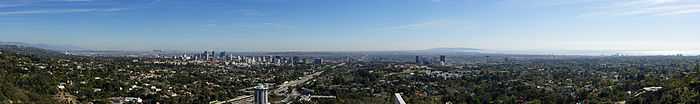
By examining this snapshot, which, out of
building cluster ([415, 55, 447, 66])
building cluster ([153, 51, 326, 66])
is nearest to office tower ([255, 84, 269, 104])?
building cluster ([153, 51, 326, 66])

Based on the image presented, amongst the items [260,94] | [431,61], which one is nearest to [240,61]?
[431,61]

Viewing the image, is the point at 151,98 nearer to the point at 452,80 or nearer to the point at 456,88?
the point at 456,88

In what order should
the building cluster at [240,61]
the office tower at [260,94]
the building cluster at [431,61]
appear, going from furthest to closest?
the building cluster at [431,61], the building cluster at [240,61], the office tower at [260,94]

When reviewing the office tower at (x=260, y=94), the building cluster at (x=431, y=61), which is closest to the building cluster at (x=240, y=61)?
the building cluster at (x=431, y=61)

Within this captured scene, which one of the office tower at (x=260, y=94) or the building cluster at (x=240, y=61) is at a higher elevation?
the office tower at (x=260, y=94)

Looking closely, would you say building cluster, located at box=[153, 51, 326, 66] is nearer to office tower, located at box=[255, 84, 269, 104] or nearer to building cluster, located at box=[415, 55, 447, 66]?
building cluster, located at box=[415, 55, 447, 66]

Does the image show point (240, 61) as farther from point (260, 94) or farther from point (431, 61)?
point (260, 94)

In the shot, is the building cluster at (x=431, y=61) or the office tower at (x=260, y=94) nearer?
the office tower at (x=260, y=94)

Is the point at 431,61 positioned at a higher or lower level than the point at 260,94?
lower

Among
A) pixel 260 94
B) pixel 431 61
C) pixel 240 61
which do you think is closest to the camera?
pixel 260 94

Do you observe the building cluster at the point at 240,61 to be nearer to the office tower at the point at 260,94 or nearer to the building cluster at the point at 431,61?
the building cluster at the point at 431,61

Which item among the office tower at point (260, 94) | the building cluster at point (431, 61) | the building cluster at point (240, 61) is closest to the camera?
the office tower at point (260, 94)

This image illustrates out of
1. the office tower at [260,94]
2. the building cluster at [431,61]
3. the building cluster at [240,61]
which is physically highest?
the office tower at [260,94]
